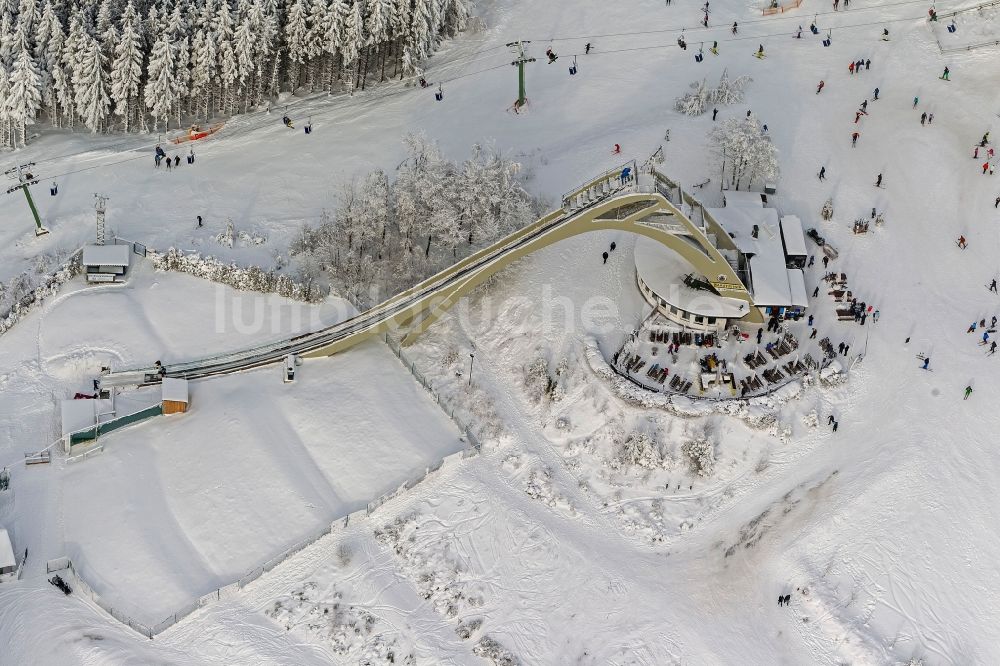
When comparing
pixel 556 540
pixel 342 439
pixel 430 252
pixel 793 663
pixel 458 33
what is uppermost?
pixel 458 33

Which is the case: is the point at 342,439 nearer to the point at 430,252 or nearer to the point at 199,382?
the point at 199,382

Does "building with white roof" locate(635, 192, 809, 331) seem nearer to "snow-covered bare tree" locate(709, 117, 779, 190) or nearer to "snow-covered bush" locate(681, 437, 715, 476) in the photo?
"snow-covered bare tree" locate(709, 117, 779, 190)

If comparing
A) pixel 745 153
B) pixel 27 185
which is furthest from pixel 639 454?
pixel 27 185

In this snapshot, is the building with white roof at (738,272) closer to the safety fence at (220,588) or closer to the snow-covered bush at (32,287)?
the safety fence at (220,588)

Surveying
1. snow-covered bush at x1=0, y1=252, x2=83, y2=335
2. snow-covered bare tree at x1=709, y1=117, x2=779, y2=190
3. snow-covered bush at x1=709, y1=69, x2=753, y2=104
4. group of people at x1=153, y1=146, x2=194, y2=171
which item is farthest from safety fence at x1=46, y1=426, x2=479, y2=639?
snow-covered bush at x1=709, y1=69, x2=753, y2=104

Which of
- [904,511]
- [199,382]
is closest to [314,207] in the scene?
[199,382]

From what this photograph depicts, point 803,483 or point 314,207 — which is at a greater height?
point 314,207

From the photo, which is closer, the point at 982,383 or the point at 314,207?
the point at 982,383
